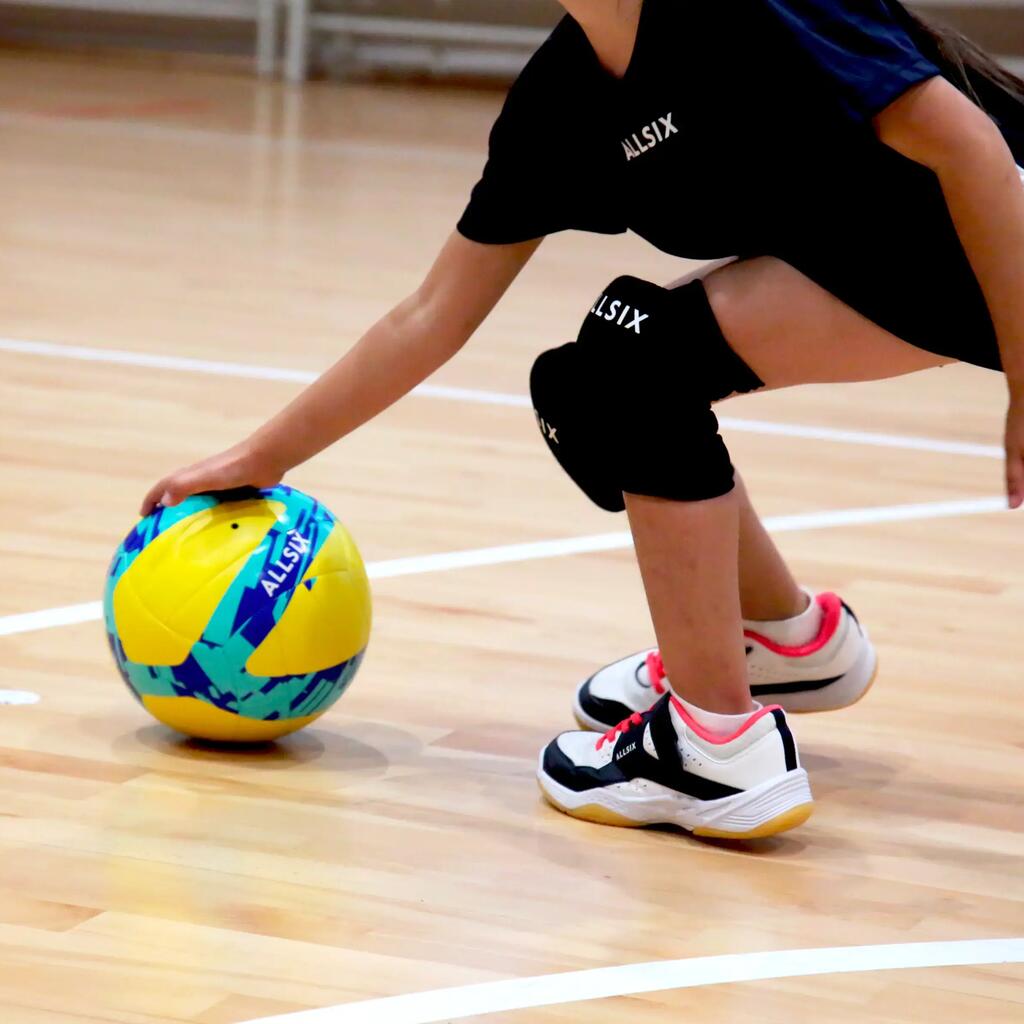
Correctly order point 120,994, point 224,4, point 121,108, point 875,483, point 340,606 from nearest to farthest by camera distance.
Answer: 1. point 120,994
2. point 340,606
3. point 875,483
4. point 121,108
5. point 224,4

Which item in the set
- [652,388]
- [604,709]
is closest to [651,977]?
[652,388]

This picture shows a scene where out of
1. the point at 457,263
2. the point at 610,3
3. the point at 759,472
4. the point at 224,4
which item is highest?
the point at 610,3

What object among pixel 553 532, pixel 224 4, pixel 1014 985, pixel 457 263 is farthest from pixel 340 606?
pixel 224 4

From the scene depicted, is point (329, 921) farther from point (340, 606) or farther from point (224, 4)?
point (224, 4)

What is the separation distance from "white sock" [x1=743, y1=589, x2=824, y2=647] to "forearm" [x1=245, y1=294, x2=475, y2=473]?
0.47 metres

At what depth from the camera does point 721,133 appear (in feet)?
5.86

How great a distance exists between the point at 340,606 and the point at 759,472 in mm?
1520

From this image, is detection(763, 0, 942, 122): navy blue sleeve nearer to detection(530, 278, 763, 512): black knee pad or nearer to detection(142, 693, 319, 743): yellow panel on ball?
detection(530, 278, 763, 512): black knee pad

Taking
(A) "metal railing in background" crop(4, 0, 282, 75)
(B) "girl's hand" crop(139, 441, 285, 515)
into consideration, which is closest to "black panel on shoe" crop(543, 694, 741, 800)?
(B) "girl's hand" crop(139, 441, 285, 515)

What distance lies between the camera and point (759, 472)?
3.42 m

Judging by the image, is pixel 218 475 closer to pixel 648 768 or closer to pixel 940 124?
pixel 648 768

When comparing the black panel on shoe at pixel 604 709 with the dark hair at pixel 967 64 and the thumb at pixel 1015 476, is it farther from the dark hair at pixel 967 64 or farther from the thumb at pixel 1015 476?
the dark hair at pixel 967 64

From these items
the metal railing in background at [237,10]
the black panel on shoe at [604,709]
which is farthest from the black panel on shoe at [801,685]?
the metal railing in background at [237,10]

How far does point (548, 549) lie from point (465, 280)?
0.92 metres
